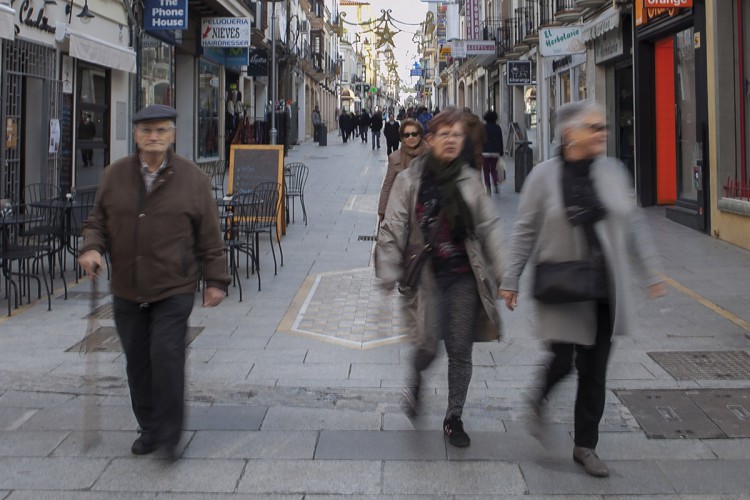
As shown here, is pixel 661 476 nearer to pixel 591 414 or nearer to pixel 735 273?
pixel 591 414

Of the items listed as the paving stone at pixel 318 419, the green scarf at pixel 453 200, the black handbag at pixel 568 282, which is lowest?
the paving stone at pixel 318 419

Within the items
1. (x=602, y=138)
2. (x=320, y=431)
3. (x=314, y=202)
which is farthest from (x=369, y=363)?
(x=314, y=202)

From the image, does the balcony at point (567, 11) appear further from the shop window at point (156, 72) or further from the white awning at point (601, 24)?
the shop window at point (156, 72)

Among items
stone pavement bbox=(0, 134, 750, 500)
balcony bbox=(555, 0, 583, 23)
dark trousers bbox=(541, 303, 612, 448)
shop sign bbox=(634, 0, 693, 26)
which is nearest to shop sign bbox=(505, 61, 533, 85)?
balcony bbox=(555, 0, 583, 23)

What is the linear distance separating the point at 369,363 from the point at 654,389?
1.98 metres

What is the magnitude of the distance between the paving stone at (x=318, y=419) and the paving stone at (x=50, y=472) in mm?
1008

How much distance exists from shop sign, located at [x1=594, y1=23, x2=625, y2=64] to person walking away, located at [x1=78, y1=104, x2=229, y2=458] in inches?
529

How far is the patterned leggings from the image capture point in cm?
450

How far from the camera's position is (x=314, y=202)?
17.2 metres

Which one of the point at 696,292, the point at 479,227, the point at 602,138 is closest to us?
the point at 602,138

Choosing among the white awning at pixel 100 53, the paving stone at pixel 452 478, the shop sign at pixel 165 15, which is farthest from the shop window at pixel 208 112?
the paving stone at pixel 452 478

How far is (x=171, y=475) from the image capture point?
4.29 metres

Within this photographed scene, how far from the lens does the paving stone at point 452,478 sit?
410 cm

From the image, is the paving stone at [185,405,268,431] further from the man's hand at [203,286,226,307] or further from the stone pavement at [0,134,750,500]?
the man's hand at [203,286,226,307]
